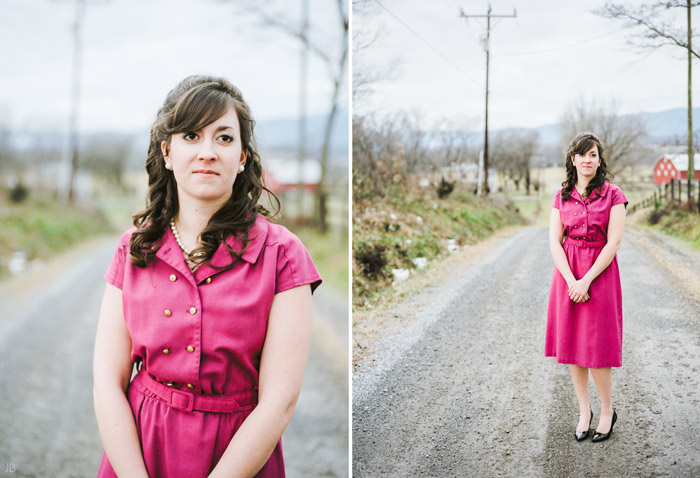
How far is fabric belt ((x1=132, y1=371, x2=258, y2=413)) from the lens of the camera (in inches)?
51.3

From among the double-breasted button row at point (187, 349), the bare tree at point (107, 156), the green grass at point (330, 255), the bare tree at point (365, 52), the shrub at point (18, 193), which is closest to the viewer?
the double-breasted button row at point (187, 349)

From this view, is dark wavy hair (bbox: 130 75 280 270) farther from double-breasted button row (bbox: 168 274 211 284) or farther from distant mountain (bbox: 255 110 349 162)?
distant mountain (bbox: 255 110 349 162)

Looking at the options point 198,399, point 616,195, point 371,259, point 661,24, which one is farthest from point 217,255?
point 661,24

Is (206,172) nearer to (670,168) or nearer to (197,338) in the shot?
(197,338)

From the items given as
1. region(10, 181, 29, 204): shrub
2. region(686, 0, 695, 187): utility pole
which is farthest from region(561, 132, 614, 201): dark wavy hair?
region(10, 181, 29, 204): shrub

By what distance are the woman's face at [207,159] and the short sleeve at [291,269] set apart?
213 millimetres

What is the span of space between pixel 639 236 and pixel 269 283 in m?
1.36

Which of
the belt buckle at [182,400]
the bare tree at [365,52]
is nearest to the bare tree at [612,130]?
the bare tree at [365,52]

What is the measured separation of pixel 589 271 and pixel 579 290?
0.07 m

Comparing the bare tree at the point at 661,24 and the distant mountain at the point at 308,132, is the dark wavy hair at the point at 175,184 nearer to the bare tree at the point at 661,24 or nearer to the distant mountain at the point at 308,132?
the bare tree at the point at 661,24

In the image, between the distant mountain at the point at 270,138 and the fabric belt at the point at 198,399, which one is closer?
the fabric belt at the point at 198,399

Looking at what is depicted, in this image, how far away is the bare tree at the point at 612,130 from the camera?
1.90 metres

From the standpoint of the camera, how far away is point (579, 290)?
6.31ft

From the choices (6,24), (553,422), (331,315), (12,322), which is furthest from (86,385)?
(553,422)
